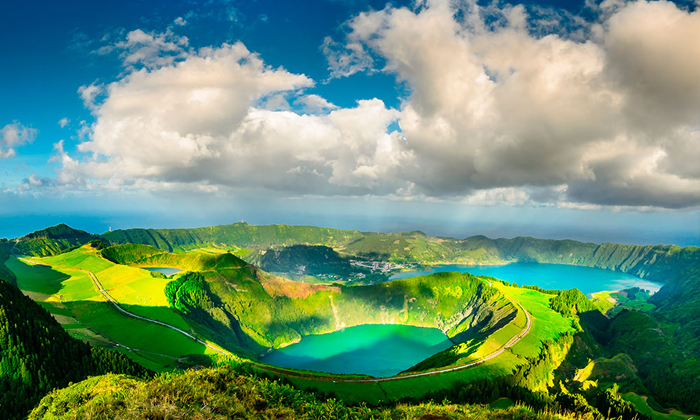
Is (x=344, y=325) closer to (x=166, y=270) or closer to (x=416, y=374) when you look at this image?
(x=416, y=374)

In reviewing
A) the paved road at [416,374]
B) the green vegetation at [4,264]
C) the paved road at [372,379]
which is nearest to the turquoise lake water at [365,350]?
the paved road at [416,374]

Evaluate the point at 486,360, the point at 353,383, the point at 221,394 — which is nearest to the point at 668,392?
the point at 486,360

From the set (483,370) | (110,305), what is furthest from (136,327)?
(483,370)

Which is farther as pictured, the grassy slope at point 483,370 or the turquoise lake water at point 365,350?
the turquoise lake water at point 365,350

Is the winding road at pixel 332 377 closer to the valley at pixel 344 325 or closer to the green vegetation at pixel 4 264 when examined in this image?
the valley at pixel 344 325

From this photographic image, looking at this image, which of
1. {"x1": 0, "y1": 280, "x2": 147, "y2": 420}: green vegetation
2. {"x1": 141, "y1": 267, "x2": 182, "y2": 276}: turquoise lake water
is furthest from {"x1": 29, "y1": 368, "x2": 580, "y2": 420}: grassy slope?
{"x1": 141, "y1": 267, "x2": 182, "y2": 276}: turquoise lake water
